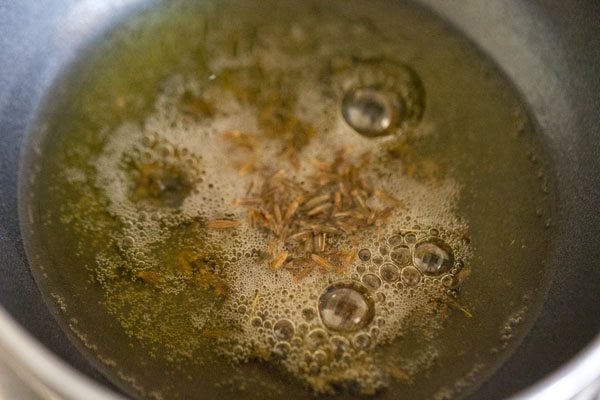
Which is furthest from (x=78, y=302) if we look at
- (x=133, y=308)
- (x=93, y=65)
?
(x=93, y=65)

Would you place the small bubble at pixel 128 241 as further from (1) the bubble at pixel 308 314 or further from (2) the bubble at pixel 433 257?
(2) the bubble at pixel 433 257

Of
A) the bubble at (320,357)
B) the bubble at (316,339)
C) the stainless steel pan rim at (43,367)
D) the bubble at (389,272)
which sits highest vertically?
the bubble at (389,272)

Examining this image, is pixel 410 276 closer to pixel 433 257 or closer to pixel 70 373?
pixel 433 257

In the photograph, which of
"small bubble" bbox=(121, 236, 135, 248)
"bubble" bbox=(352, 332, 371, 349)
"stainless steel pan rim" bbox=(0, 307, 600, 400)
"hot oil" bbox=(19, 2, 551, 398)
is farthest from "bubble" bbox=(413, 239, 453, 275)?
"small bubble" bbox=(121, 236, 135, 248)

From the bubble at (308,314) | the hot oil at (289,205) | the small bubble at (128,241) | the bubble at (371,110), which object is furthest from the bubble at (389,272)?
the small bubble at (128,241)

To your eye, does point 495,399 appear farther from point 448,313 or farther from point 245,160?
point 245,160

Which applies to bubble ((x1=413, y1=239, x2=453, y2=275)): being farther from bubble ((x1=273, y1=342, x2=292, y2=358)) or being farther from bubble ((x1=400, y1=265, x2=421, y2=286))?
bubble ((x1=273, y1=342, x2=292, y2=358))
